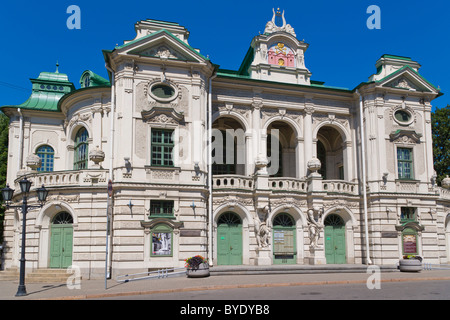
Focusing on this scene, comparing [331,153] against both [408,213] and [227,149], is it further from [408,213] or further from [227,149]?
[227,149]

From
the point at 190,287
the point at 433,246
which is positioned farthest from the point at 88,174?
the point at 433,246

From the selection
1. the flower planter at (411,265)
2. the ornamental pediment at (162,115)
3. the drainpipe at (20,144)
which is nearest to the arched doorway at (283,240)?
the flower planter at (411,265)

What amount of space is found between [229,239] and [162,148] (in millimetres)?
6481

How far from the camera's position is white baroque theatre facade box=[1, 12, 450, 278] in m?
23.4

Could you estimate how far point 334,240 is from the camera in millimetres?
27875

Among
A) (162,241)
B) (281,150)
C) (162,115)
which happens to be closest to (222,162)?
(281,150)

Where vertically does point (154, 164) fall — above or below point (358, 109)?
below

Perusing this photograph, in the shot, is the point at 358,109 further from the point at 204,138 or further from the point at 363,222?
the point at 204,138

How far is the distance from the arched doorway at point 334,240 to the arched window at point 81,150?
15.3m

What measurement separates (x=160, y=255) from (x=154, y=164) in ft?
15.7

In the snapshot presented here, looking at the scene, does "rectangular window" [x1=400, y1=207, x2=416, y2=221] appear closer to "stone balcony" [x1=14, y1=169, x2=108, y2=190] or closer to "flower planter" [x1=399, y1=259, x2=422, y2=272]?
"flower planter" [x1=399, y1=259, x2=422, y2=272]

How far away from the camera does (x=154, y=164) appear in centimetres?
2417

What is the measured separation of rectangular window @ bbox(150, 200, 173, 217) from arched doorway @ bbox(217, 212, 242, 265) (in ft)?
11.3
